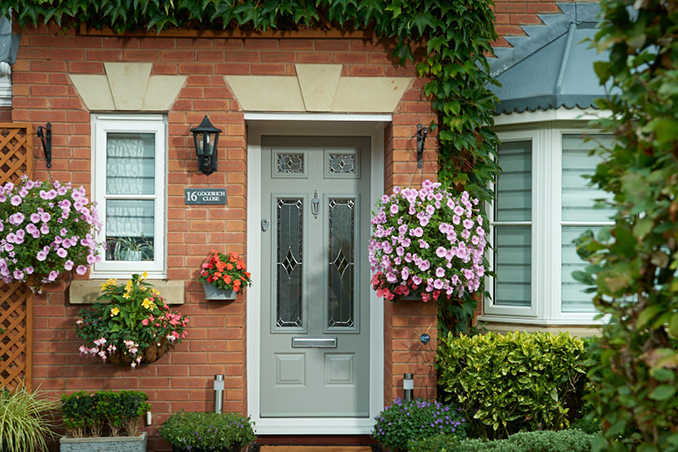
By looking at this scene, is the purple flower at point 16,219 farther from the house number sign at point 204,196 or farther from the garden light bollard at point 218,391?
the garden light bollard at point 218,391

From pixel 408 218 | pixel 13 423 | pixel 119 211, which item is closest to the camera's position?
pixel 13 423

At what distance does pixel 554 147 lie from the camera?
5.64 m

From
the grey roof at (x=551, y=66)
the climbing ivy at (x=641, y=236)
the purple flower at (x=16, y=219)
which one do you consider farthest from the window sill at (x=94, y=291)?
the climbing ivy at (x=641, y=236)

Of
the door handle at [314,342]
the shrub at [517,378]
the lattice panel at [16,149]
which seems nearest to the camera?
the shrub at [517,378]

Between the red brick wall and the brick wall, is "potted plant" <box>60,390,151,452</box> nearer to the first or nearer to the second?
the brick wall

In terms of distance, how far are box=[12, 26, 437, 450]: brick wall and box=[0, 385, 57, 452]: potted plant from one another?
202mm

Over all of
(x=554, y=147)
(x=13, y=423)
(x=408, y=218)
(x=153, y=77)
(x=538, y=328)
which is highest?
(x=153, y=77)

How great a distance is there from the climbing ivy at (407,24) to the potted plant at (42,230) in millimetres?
1375

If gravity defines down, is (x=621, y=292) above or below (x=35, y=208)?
below

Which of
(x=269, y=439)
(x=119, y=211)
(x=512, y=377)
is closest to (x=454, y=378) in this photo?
(x=512, y=377)

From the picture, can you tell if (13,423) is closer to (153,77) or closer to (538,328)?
(153,77)

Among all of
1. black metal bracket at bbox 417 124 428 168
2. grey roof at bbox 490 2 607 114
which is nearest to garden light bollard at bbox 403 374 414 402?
black metal bracket at bbox 417 124 428 168

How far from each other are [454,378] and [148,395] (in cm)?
253

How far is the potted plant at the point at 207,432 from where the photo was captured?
4809 mm
